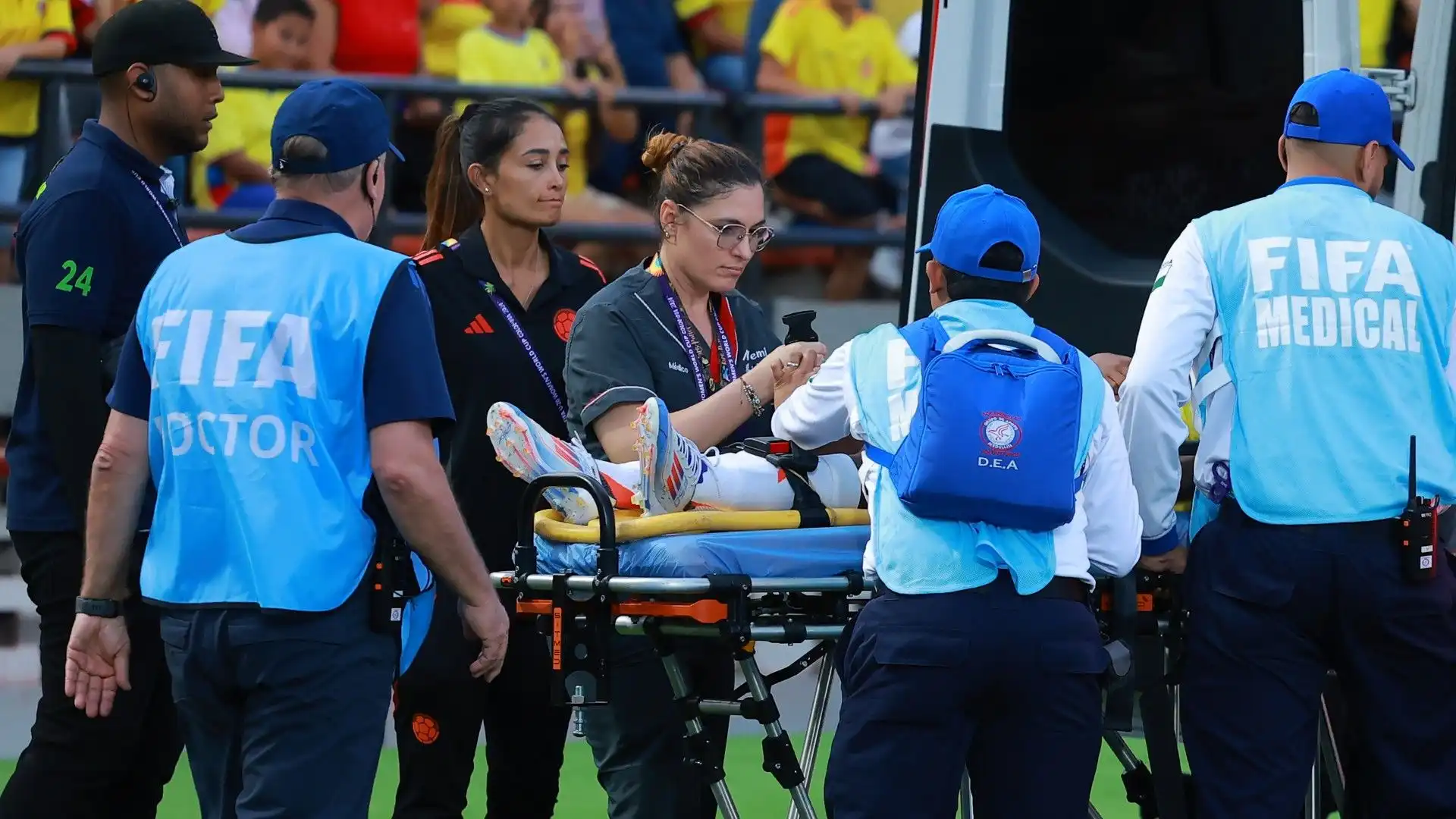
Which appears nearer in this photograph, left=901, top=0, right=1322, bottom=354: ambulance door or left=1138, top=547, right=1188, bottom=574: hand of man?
left=1138, top=547, right=1188, bottom=574: hand of man

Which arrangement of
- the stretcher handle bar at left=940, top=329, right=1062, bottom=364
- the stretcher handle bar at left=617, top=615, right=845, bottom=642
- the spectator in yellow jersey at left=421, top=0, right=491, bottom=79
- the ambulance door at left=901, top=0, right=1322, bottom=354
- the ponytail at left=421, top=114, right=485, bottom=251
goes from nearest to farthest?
1. the stretcher handle bar at left=940, top=329, right=1062, bottom=364
2. the stretcher handle bar at left=617, top=615, right=845, bottom=642
3. the ponytail at left=421, top=114, right=485, bottom=251
4. the ambulance door at left=901, top=0, right=1322, bottom=354
5. the spectator in yellow jersey at left=421, top=0, right=491, bottom=79

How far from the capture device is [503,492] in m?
4.62

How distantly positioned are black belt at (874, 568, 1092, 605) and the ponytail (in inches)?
66.4

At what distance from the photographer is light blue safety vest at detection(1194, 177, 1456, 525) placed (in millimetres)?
3850

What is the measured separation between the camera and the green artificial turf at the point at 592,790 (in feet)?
19.1

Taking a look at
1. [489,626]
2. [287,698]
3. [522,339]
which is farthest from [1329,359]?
[287,698]

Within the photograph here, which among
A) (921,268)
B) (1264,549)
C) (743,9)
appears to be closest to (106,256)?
(921,268)

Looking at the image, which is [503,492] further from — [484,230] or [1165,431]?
[1165,431]

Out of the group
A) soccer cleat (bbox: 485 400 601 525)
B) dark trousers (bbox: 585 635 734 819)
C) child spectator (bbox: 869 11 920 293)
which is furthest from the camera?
child spectator (bbox: 869 11 920 293)

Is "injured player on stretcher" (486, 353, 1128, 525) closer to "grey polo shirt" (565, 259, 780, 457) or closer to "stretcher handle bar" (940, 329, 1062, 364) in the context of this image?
"grey polo shirt" (565, 259, 780, 457)

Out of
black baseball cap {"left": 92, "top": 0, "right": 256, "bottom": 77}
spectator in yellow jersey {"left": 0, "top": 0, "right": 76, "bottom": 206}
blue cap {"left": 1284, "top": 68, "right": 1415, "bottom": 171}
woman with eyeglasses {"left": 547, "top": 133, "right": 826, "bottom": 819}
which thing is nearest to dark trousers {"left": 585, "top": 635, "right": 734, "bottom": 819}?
woman with eyeglasses {"left": 547, "top": 133, "right": 826, "bottom": 819}

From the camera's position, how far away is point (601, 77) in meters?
8.63

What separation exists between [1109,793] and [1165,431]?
2436mm

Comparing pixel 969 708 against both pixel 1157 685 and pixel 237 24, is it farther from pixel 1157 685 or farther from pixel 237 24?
pixel 237 24
